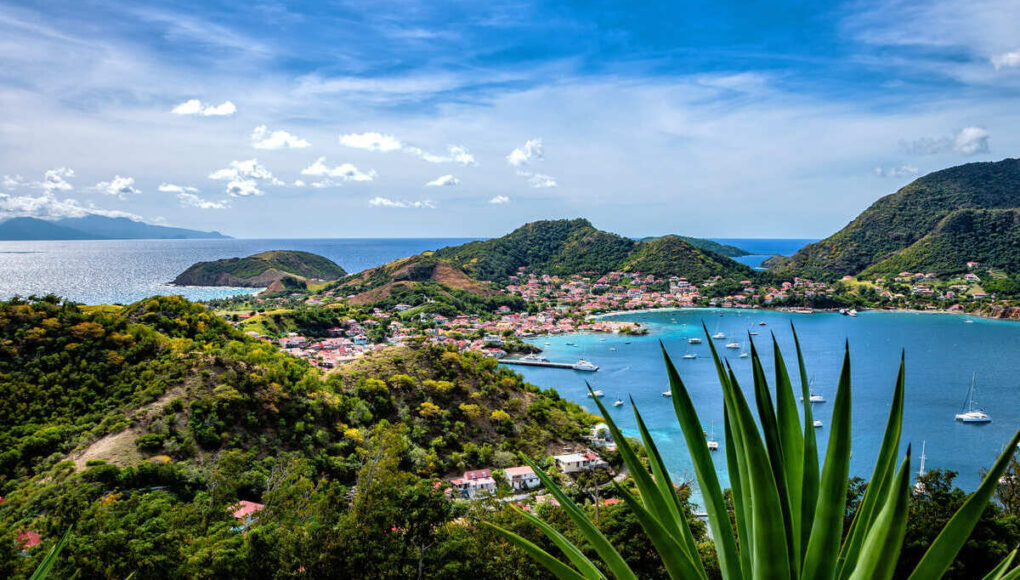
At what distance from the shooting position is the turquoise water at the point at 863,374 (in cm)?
2170

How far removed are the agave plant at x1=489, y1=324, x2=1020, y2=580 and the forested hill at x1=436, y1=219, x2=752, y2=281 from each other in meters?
71.0

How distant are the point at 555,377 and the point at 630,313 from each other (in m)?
25.5

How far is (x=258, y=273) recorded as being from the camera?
82562 millimetres

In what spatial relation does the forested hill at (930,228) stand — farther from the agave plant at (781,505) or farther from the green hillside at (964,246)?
the agave plant at (781,505)

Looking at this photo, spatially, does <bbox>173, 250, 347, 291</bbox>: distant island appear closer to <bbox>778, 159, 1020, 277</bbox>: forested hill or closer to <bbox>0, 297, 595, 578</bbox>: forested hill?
<bbox>0, 297, 595, 578</bbox>: forested hill

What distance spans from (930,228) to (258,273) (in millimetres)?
97792

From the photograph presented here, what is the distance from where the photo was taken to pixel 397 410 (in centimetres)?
1939

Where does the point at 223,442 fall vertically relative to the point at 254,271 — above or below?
below

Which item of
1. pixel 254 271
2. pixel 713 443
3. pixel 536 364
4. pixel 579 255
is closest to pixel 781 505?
pixel 713 443

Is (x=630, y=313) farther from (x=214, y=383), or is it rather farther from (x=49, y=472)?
(x=49, y=472)

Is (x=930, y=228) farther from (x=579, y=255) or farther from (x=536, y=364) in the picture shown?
(x=536, y=364)

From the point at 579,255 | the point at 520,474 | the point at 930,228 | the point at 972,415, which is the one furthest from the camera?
the point at 579,255

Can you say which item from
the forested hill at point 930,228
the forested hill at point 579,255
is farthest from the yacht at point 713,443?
the forested hill at point 930,228

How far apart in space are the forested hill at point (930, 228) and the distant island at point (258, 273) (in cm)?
7385
